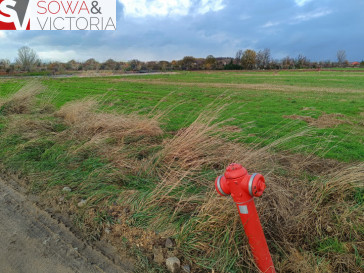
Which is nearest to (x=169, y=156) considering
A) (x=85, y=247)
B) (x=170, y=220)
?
(x=170, y=220)

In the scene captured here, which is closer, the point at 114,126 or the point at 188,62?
the point at 114,126

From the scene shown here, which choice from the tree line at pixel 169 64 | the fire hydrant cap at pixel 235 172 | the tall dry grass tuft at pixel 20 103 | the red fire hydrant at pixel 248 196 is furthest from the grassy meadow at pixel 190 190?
the tree line at pixel 169 64

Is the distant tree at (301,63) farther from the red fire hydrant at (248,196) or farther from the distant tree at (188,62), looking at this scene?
the red fire hydrant at (248,196)

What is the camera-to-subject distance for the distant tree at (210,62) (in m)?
60.6

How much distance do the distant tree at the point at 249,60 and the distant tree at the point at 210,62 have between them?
7.05 m

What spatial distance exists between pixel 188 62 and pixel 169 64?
5.14m

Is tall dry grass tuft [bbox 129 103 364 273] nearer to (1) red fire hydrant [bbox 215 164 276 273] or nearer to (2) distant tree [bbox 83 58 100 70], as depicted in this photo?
(1) red fire hydrant [bbox 215 164 276 273]

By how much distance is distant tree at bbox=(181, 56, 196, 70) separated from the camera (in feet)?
204

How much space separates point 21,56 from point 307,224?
60.9 meters

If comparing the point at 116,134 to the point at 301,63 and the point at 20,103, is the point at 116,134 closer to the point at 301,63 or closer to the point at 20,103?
the point at 20,103

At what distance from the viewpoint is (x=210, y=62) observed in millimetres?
64500

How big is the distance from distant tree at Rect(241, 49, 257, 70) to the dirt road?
6397 centimetres

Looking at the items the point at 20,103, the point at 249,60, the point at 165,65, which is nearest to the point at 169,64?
the point at 165,65

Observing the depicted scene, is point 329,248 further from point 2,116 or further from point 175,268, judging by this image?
point 2,116
